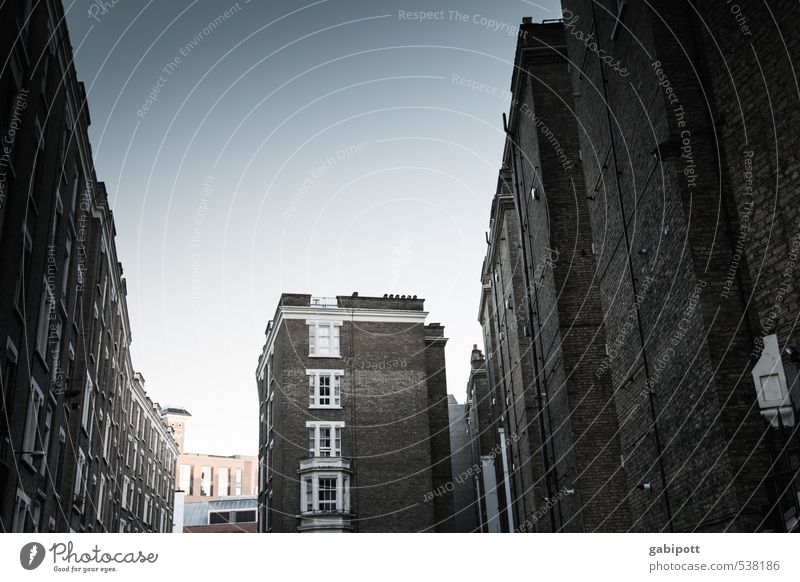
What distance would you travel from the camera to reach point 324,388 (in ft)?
138

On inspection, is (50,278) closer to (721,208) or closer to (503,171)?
(721,208)

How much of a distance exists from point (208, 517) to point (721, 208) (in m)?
64.6

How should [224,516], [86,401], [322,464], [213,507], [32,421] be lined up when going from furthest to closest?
[213,507]
[224,516]
[322,464]
[86,401]
[32,421]

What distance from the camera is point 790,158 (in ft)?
35.1

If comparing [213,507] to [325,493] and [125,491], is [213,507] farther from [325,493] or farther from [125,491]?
[325,493]

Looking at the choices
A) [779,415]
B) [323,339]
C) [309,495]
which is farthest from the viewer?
[323,339]

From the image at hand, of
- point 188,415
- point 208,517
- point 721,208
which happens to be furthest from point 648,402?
point 188,415

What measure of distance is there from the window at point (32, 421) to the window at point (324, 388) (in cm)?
2238

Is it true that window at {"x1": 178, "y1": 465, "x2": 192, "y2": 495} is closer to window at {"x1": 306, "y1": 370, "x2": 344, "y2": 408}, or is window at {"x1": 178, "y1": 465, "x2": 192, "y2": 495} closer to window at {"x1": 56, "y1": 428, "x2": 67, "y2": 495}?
window at {"x1": 306, "y1": 370, "x2": 344, "y2": 408}

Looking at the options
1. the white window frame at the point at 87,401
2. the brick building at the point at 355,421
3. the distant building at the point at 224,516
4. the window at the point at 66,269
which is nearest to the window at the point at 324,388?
the brick building at the point at 355,421

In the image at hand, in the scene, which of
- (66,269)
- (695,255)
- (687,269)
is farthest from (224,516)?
(695,255)

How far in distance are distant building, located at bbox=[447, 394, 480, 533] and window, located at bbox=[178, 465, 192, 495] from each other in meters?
36.3

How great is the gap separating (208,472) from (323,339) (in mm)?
48703
